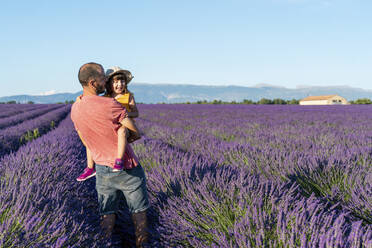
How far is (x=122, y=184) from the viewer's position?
2.08 meters

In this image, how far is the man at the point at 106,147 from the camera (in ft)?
6.39

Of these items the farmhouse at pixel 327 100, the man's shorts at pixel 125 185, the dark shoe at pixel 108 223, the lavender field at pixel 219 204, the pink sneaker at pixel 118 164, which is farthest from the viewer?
the farmhouse at pixel 327 100

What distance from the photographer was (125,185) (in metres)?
2.08

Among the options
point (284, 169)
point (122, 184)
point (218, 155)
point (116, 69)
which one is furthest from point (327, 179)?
point (116, 69)

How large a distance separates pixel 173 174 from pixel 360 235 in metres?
1.64

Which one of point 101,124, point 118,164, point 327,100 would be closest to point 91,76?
point 101,124

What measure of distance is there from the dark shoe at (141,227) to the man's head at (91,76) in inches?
37.5

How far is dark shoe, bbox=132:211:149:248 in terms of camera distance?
213 cm

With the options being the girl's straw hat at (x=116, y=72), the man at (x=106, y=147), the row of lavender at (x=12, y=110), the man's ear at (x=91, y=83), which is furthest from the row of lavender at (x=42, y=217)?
the row of lavender at (x=12, y=110)

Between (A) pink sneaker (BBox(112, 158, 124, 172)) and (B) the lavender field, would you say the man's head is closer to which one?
(A) pink sneaker (BBox(112, 158, 124, 172))

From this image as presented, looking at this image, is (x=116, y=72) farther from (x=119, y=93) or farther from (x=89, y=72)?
(x=89, y=72)

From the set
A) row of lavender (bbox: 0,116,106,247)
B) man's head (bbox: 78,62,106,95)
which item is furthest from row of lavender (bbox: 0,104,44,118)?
man's head (bbox: 78,62,106,95)

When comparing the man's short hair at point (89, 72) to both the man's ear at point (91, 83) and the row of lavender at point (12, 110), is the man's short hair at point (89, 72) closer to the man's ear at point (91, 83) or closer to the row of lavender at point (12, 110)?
the man's ear at point (91, 83)

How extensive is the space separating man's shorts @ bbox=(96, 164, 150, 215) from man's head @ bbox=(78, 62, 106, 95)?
0.57 m
